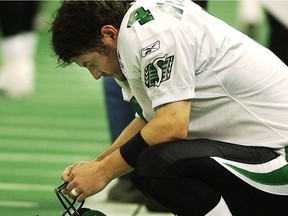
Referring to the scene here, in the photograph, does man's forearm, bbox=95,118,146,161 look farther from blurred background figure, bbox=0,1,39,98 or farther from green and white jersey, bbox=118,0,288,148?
blurred background figure, bbox=0,1,39,98

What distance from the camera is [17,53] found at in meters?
7.96

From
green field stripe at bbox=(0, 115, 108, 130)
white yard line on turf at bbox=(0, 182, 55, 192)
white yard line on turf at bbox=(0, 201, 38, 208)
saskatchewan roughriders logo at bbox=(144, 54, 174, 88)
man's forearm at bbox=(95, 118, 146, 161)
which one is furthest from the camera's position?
green field stripe at bbox=(0, 115, 108, 130)

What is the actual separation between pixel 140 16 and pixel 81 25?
0.64 feet

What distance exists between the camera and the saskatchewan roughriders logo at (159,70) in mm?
3143

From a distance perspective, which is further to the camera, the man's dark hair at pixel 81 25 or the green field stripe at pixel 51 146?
the green field stripe at pixel 51 146

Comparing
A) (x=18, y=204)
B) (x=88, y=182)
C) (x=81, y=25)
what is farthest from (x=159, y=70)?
(x=18, y=204)

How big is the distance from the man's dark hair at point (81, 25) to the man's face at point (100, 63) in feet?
0.07

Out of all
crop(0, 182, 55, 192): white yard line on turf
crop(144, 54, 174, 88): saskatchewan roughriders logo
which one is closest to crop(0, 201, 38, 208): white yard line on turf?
crop(0, 182, 55, 192): white yard line on turf

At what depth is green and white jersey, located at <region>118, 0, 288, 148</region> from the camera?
3156 millimetres

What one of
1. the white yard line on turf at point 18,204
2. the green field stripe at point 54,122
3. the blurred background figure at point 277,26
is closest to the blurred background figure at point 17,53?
the green field stripe at point 54,122

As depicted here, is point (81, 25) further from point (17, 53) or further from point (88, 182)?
point (17, 53)

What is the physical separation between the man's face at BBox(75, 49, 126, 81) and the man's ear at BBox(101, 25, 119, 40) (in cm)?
5

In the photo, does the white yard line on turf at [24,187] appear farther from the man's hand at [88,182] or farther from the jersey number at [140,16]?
the jersey number at [140,16]

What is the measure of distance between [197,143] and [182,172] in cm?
12
